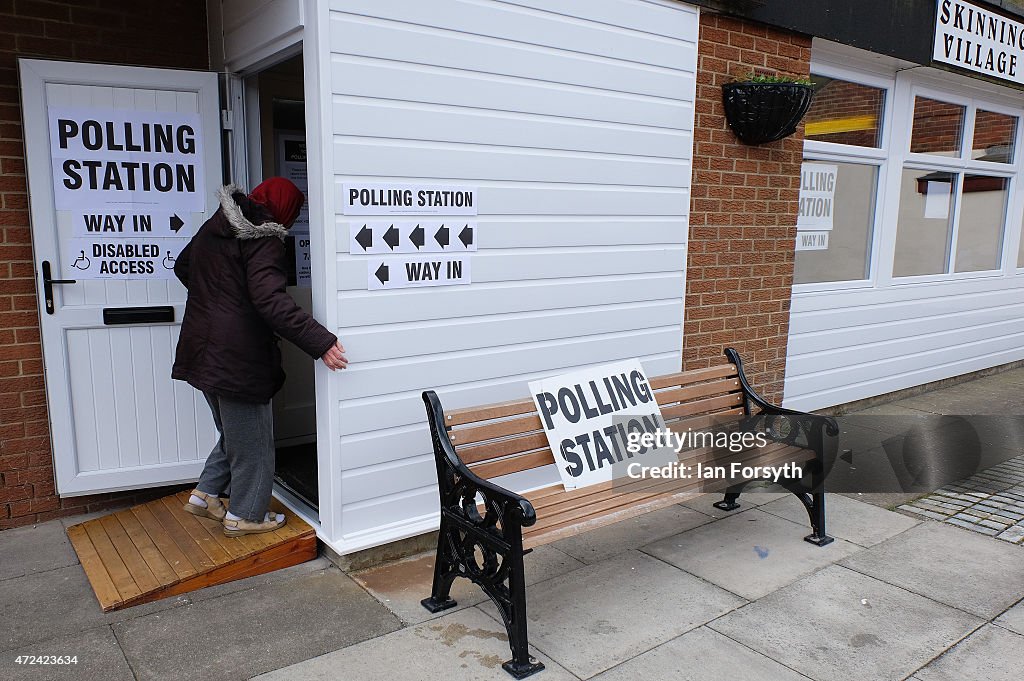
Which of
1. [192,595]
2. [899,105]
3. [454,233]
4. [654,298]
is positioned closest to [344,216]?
[454,233]

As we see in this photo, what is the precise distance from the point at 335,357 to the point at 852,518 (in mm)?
3142

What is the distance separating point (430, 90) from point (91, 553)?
2.72m

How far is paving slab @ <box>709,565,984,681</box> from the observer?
3037 millimetres

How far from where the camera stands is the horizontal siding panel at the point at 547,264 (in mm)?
3537

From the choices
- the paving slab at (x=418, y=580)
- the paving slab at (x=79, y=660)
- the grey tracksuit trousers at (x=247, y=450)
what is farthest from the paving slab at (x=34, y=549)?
the paving slab at (x=418, y=580)

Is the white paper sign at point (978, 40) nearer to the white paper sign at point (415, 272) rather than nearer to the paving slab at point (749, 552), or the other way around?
the paving slab at point (749, 552)

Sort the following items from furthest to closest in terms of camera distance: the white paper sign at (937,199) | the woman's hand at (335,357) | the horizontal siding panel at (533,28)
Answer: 1. the white paper sign at (937,199)
2. the horizontal siding panel at (533,28)
3. the woman's hand at (335,357)

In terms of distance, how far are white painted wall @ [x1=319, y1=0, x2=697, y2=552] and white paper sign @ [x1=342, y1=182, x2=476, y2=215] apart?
1.9 inches

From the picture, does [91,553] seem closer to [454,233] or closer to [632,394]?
[454,233]

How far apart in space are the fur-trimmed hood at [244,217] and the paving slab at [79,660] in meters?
1.74

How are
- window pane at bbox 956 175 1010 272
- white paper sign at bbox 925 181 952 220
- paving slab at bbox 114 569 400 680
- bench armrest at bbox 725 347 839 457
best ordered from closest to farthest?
paving slab at bbox 114 569 400 680
bench armrest at bbox 725 347 839 457
white paper sign at bbox 925 181 952 220
window pane at bbox 956 175 1010 272

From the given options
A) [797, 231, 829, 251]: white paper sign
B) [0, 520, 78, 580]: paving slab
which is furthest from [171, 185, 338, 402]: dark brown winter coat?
[797, 231, 829, 251]: white paper sign

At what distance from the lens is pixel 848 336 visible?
6.53 m

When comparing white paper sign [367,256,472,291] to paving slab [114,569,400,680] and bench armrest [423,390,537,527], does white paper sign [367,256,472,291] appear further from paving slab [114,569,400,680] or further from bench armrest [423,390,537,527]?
paving slab [114,569,400,680]
